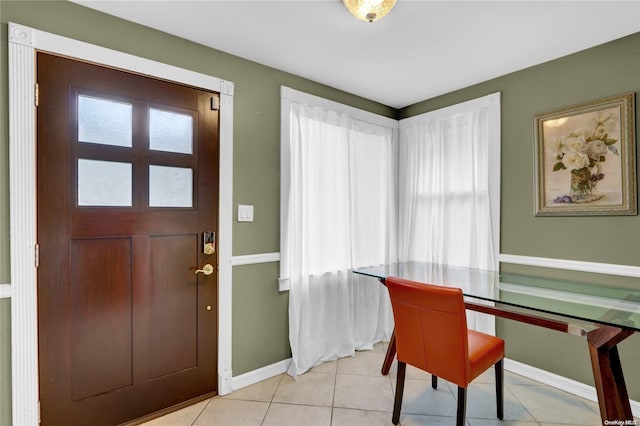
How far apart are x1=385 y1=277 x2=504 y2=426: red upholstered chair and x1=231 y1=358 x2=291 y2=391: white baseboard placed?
994 mm

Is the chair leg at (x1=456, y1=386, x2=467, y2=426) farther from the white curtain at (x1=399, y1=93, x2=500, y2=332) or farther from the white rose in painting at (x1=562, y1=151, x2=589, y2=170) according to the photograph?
the white rose in painting at (x1=562, y1=151, x2=589, y2=170)

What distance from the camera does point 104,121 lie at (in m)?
1.85

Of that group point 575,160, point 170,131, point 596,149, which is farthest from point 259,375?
point 596,149

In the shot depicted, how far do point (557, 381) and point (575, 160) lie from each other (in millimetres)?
1636

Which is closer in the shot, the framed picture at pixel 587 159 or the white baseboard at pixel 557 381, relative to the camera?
the framed picture at pixel 587 159

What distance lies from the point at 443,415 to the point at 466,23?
8.12ft

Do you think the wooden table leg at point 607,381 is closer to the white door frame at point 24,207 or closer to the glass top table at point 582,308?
the glass top table at point 582,308

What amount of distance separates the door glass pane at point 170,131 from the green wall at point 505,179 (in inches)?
13.0

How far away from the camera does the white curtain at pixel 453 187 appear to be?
2.74 meters

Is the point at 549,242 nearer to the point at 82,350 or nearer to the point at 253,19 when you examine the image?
the point at 253,19

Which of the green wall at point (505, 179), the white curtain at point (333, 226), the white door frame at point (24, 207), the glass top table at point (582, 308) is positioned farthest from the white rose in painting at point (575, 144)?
the white door frame at point (24, 207)

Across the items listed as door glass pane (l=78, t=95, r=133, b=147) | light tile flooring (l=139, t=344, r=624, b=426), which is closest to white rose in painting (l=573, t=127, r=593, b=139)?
light tile flooring (l=139, t=344, r=624, b=426)

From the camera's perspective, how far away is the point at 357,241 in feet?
10.2

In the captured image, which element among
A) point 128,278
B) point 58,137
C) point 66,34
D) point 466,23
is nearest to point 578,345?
point 466,23
